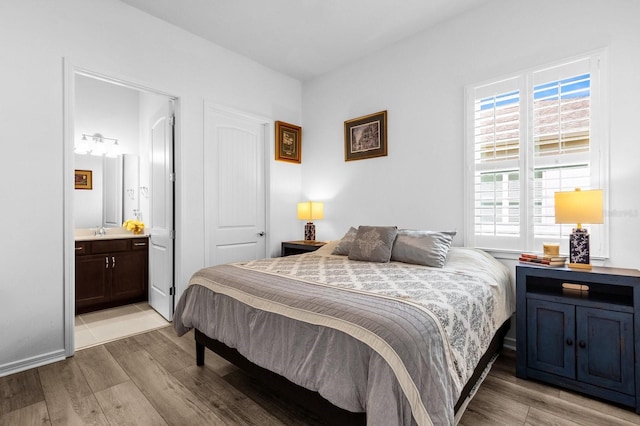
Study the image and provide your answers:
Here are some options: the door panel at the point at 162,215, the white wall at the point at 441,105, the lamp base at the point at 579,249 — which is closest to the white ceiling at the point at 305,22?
the white wall at the point at 441,105

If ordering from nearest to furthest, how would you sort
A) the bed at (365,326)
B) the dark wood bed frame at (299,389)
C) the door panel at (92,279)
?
the bed at (365,326) → the dark wood bed frame at (299,389) → the door panel at (92,279)

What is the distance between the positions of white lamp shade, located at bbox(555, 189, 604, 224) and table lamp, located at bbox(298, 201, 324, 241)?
2.48 meters

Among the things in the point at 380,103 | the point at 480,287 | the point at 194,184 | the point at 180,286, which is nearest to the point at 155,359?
the point at 180,286

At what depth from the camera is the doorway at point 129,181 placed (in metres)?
3.29

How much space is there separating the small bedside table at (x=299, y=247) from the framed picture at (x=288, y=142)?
3.67 feet

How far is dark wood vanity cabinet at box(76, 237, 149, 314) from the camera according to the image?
3520 mm

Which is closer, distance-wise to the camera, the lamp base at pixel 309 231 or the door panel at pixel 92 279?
the door panel at pixel 92 279

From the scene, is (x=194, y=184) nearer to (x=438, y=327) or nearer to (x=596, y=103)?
(x=438, y=327)

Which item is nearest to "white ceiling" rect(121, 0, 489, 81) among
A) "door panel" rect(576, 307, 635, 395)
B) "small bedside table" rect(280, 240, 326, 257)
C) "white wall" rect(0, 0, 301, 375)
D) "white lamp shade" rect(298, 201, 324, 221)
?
"white wall" rect(0, 0, 301, 375)

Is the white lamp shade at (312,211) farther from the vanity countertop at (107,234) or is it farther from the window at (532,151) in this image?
the vanity countertop at (107,234)

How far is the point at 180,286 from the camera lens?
323 centimetres

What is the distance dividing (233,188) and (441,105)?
2.41 metres

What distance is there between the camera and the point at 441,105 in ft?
10.0

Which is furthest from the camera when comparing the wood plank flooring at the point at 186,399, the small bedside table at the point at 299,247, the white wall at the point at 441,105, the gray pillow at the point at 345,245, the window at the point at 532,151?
the small bedside table at the point at 299,247
